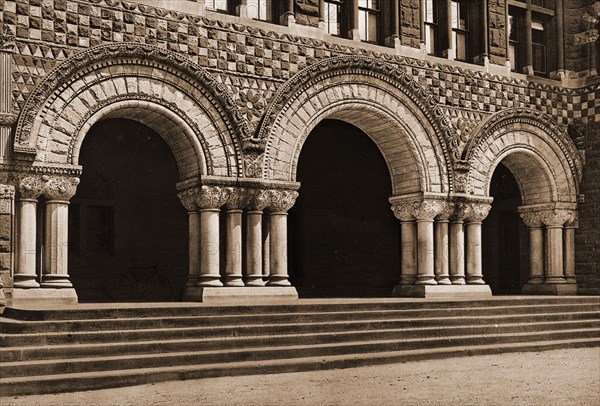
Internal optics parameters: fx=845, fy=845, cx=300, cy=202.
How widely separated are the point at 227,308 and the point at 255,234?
251cm

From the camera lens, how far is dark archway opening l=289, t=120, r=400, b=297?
19266mm

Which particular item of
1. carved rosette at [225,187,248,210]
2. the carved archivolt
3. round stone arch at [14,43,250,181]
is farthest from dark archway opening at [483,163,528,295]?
round stone arch at [14,43,250,181]

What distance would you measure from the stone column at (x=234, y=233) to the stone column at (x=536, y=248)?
707cm

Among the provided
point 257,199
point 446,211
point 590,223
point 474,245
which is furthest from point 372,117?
point 590,223

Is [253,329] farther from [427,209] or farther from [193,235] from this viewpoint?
[427,209]

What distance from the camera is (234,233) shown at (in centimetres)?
1369

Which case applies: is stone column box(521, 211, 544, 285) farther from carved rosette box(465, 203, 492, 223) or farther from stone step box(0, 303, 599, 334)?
stone step box(0, 303, 599, 334)

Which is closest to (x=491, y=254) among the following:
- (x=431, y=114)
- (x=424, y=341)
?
(x=431, y=114)

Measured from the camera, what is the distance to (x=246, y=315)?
1145 centimetres

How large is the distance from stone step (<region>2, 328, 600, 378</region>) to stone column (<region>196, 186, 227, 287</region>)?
106 inches

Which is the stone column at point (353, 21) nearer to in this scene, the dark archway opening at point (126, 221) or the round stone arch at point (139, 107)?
the round stone arch at point (139, 107)

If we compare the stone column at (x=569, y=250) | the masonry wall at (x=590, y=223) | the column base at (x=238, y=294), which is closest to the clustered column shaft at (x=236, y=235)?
the column base at (x=238, y=294)

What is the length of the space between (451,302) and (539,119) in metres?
5.67

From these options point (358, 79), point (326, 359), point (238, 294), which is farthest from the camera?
point (358, 79)
